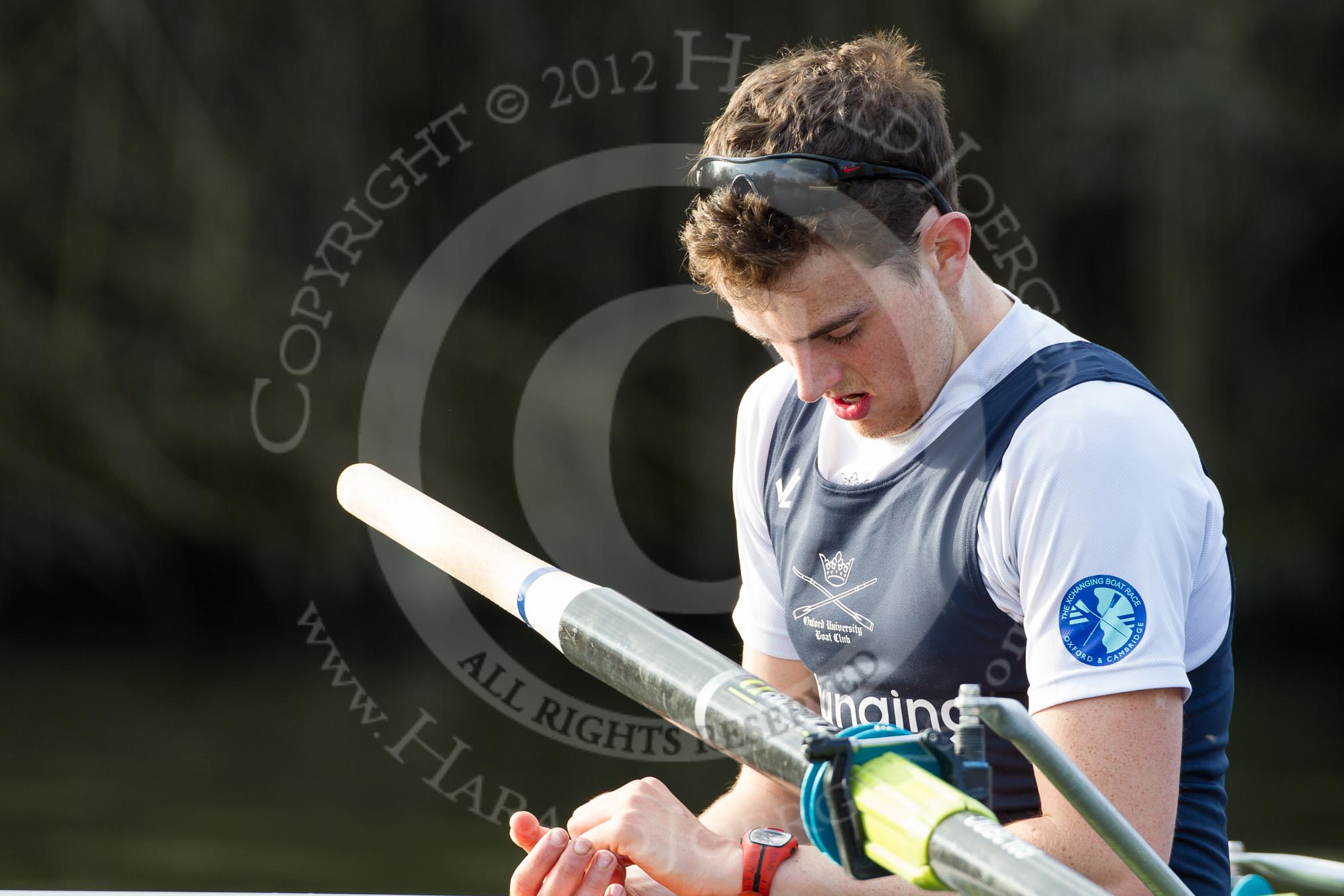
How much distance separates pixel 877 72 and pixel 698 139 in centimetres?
476

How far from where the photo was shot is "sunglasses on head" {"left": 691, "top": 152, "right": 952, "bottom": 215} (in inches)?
45.9

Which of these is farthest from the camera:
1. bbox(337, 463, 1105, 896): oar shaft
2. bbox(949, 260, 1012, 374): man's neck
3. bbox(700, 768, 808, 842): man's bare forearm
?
bbox(700, 768, 808, 842): man's bare forearm

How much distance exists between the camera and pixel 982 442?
3.93ft

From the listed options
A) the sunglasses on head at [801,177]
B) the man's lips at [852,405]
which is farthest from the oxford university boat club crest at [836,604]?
the sunglasses on head at [801,177]

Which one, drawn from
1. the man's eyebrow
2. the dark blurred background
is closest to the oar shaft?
the man's eyebrow

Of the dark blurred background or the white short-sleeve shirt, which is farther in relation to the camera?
the dark blurred background

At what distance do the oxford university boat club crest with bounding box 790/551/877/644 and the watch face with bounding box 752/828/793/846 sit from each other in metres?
0.20

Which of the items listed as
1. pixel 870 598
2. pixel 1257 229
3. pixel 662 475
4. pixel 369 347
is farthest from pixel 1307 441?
pixel 870 598

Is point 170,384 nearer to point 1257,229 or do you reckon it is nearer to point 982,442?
point 1257,229

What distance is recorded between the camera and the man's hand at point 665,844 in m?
1.19

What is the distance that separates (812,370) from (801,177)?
187 millimetres

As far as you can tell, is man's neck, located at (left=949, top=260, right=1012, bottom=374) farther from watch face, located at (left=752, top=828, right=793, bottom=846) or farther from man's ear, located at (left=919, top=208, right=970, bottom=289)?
watch face, located at (left=752, top=828, right=793, bottom=846)

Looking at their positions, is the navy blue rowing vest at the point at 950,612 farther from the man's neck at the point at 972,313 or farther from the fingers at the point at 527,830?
the fingers at the point at 527,830

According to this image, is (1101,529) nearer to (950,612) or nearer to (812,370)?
(950,612)
